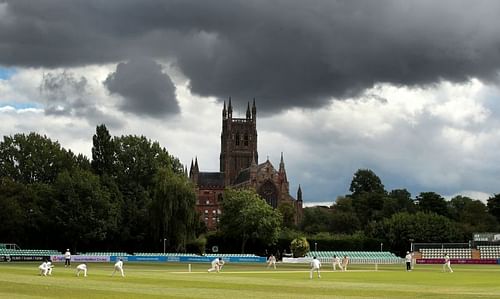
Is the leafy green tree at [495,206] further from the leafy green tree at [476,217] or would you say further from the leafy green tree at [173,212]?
the leafy green tree at [173,212]

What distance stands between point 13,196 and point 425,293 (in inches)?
3051

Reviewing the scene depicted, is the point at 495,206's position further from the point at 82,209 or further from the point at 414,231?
the point at 82,209

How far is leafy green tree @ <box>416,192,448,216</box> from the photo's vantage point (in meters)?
162

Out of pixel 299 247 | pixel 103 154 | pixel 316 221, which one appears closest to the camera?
pixel 299 247

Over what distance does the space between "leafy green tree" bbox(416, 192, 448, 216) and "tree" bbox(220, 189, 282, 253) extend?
57341 mm

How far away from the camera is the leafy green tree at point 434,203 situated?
162500 millimetres

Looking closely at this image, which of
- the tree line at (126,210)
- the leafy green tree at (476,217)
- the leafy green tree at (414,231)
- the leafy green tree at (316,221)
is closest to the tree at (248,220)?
the tree line at (126,210)

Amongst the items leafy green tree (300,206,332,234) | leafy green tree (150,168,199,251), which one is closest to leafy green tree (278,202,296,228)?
leafy green tree (300,206,332,234)

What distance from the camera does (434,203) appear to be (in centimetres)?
16338

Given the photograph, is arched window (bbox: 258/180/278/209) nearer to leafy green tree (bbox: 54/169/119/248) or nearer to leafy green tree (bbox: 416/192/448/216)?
leafy green tree (bbox: 416/192/448/216)

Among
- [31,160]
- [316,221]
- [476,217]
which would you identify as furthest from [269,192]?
[31,160]

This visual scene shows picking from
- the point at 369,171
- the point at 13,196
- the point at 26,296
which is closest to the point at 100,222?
the point at 13,196

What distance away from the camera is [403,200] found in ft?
566

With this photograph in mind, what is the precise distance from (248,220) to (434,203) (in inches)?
2589
